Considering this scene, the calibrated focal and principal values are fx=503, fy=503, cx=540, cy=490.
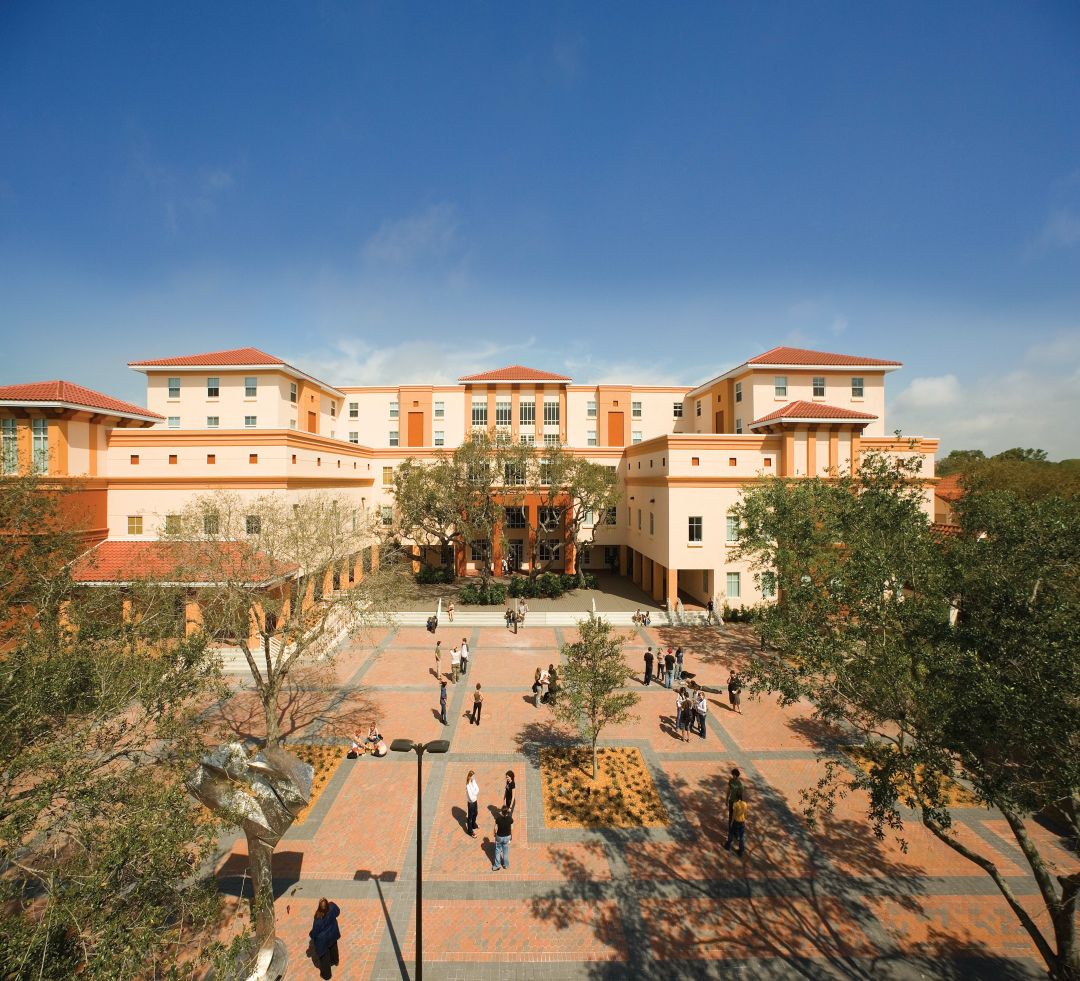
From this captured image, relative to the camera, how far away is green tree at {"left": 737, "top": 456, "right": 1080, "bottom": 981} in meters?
6.37

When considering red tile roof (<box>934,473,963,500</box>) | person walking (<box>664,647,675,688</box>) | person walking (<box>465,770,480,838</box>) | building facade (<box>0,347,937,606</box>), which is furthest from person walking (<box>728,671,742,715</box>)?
red tile roof (<box>934,473,963,500</box>)

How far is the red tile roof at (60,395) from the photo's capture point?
22734 mm

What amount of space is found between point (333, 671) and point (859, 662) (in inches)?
799

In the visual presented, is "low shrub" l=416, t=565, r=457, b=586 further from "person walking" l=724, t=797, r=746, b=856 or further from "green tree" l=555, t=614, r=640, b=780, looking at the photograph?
"person walking" l=724, t=797, r=746, b=856

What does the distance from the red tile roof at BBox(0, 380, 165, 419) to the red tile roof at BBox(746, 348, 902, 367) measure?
3715cm

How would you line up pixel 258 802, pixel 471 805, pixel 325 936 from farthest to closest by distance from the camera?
pixel 471 805, pixel 258 802, pixel 325 936

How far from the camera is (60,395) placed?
2297 centimetres

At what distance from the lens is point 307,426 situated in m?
39.0

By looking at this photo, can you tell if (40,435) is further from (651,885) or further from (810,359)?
(810,359)

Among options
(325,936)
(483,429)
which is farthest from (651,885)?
(483,429)

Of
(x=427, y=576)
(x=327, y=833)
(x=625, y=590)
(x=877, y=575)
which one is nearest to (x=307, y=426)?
(x=427, y=576)

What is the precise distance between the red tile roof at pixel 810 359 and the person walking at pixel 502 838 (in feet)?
104

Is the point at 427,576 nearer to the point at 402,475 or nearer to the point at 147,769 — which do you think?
the point at 402,475

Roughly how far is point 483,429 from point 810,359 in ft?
84.3
